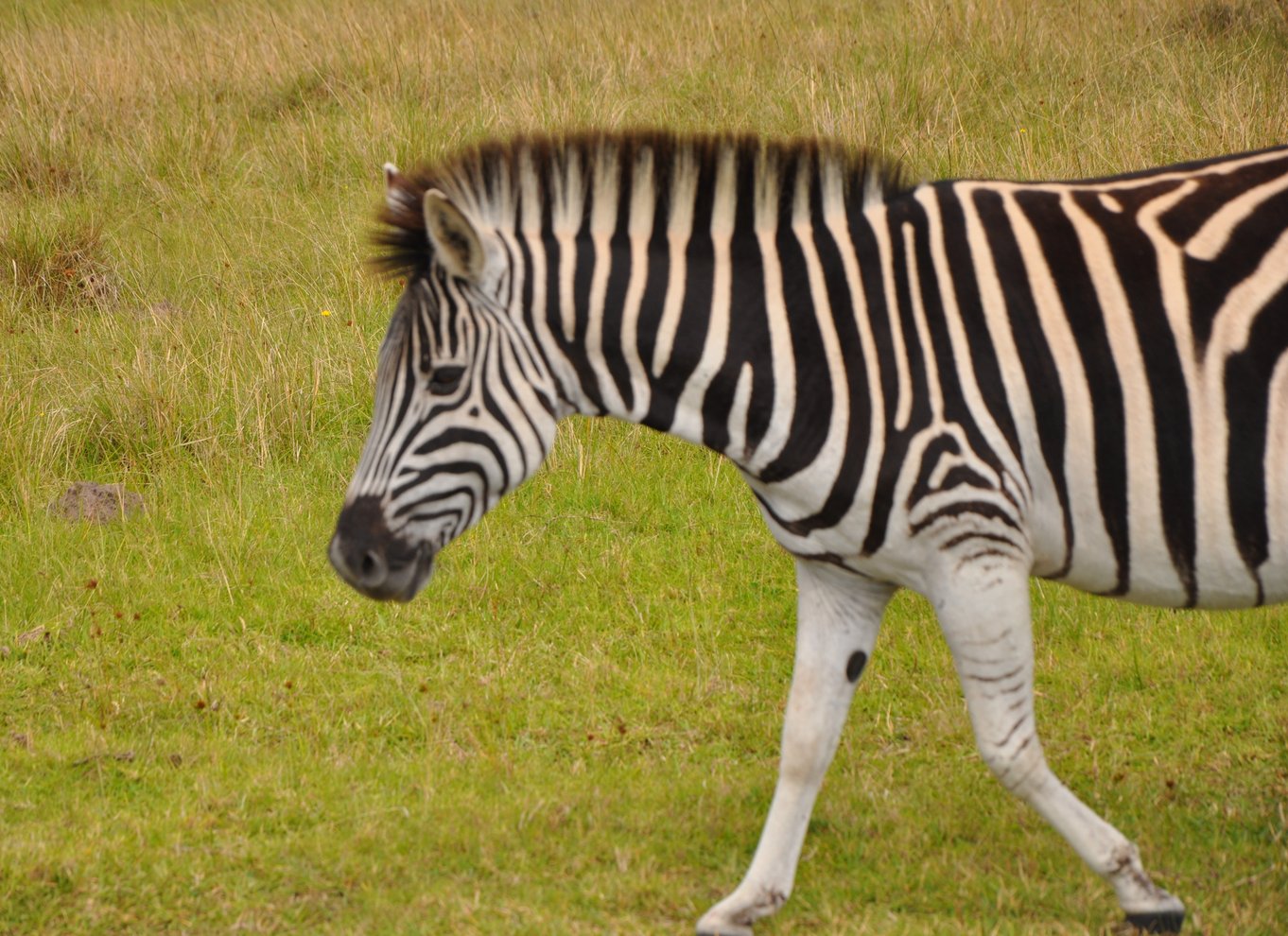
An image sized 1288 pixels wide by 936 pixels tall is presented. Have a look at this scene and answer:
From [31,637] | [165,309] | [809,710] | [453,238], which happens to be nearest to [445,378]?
[453,238]

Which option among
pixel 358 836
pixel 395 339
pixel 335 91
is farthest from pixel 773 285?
pixel 335 91

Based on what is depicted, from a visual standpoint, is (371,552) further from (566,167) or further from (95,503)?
(95,503)

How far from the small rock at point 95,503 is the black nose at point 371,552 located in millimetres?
3426

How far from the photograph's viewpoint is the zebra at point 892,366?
148 inches

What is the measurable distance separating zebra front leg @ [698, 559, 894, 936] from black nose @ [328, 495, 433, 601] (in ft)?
3.60

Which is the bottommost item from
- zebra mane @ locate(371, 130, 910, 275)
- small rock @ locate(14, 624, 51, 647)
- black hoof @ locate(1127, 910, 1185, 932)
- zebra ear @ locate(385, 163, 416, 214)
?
small rock @ locate(14, 624, 51, 647)

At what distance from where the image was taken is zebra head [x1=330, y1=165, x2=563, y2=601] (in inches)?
150

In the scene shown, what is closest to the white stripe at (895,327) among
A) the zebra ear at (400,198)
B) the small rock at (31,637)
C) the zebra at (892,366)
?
the zebra at (892,366)

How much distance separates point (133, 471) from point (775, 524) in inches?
171

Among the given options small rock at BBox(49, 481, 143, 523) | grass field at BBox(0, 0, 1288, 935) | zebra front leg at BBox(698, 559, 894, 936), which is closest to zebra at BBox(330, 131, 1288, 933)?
zebra front leg at BBox(698, 559, 894, 936)

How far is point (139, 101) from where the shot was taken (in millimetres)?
12195

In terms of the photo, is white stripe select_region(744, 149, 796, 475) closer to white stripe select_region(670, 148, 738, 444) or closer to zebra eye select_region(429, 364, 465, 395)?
white stripe select_region(670, 148, 738, 444)

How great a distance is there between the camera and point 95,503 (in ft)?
22.8

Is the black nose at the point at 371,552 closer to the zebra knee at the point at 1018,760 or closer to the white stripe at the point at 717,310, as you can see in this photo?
the white stripe at the point at 717,310
